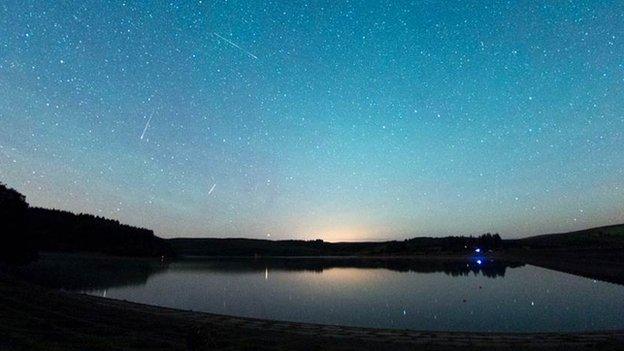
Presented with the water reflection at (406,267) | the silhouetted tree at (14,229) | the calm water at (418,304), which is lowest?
the calm water at (418,304)

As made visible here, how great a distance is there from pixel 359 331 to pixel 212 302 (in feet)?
72.8

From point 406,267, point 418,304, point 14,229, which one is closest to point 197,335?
point 418,304

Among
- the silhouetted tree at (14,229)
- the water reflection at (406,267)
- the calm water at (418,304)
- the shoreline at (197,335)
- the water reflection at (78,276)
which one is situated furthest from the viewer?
the water reflection at (406,267)

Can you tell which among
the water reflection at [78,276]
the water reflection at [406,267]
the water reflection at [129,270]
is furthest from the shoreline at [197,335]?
the water reflection at [406,267]

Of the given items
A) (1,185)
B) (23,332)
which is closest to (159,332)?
(23,332)

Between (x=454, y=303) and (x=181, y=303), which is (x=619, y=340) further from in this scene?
(x=181, y=303)

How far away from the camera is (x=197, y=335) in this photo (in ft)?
48.8

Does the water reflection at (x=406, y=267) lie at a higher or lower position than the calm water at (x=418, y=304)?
higher

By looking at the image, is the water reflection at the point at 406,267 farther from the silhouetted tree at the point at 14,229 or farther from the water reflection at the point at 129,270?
the silhouetted tree at the point at 14,229

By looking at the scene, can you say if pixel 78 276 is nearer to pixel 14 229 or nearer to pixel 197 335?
pixel 14 229

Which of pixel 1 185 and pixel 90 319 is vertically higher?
pixel 1 185

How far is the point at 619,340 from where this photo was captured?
23906 millimetres

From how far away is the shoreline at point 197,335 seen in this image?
17531 millimetres

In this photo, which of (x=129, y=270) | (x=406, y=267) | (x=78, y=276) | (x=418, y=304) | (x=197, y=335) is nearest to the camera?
(x=197, y=335)
